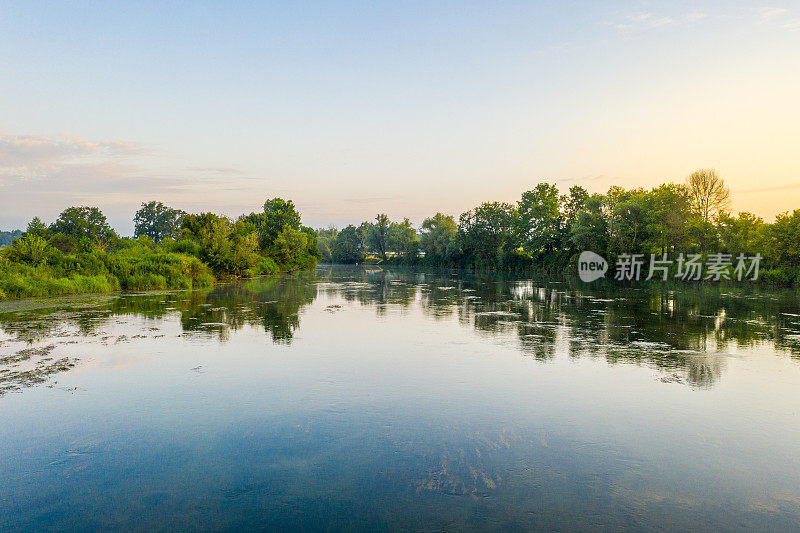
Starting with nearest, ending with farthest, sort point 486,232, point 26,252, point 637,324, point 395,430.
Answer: point 395,430
point 637,324
point 26,252
point 486,232

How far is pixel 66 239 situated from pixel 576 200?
7885 centimetres

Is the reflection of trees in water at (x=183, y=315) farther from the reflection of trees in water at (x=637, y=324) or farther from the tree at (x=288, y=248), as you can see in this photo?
the tree at (x=288, y=248)

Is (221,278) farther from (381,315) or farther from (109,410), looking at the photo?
(109,410)

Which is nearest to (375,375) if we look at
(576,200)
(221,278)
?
(221,278)

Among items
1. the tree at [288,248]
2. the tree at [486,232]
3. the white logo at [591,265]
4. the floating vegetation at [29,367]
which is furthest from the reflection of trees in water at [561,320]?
the tree at [486,232]

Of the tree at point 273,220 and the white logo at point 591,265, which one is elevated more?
the tree at point 273,220

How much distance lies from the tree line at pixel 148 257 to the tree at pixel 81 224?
15cm

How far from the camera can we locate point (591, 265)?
5991 centimetres

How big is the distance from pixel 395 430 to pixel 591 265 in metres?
58.7

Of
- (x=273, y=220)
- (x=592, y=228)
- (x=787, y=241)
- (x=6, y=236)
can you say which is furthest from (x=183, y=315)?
(x=6, y=236)

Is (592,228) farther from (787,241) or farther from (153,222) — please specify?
(153,222)

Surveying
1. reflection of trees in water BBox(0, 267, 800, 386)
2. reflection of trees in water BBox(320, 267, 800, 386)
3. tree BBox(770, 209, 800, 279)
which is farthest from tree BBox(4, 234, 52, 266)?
tree BBox(770, 209, 800, 279)

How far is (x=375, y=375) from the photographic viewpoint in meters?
10.4

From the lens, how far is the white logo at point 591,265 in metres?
56.9
